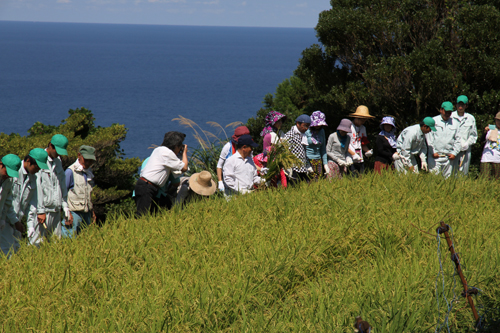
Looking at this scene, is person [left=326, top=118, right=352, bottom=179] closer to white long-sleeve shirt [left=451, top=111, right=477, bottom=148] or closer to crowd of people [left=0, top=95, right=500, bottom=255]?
crowd of people [left=0, top=95, right=500, bottom=255]

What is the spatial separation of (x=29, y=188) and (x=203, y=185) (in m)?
2.60

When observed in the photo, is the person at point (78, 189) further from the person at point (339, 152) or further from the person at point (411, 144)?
the person at point (411, 144)

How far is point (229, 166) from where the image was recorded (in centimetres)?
731

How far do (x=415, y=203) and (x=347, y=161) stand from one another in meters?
2.43

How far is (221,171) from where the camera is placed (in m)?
7.99

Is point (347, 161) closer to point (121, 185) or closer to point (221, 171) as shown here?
Result: point (221, 171)

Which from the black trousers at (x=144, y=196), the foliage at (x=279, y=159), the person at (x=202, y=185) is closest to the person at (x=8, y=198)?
the black trousers at (x=144, y=196)

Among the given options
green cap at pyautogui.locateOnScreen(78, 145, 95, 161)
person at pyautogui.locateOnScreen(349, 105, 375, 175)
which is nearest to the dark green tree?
person at pyautogui.locateOnScreen(349, 105, 375, 175)

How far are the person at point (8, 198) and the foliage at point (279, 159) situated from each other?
3658 mm

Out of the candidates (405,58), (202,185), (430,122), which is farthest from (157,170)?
(405,58)

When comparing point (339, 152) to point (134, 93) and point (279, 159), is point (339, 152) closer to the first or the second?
point (279, 159)

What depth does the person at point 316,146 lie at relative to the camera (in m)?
8.28

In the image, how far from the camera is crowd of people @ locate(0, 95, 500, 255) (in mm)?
5980

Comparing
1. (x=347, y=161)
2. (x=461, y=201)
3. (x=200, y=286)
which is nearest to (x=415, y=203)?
(x=461, y=201)
